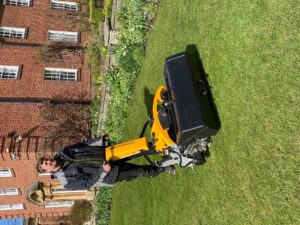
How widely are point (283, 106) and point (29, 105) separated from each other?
43.5ft

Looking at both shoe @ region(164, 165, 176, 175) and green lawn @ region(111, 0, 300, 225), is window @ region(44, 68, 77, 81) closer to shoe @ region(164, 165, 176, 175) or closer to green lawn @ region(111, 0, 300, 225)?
green lawn @ region(111, 0, 300, 225)

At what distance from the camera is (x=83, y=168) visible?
27.2 feet

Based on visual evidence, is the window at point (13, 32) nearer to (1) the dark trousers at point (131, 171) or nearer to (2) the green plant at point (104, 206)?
(2) the green plant at point (104, 206)

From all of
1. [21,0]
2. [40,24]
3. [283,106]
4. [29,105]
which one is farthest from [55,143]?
[283,106]

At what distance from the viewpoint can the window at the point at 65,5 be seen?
68.4 ft

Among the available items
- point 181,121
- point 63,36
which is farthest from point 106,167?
point 63,36

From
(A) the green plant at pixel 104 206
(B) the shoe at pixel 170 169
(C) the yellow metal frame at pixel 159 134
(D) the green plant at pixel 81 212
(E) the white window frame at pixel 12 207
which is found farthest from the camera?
(E) the white window frame at pixel 12 207

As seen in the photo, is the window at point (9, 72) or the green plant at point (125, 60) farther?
the window at point (9, 72)

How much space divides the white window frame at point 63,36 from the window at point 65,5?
1.84 m

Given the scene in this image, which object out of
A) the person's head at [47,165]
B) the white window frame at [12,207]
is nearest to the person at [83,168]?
the person's head at [47,165]

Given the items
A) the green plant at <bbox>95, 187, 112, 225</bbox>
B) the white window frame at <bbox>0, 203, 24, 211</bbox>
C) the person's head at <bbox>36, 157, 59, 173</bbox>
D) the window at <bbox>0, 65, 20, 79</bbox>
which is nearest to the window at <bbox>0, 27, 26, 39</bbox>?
the window at <bbox>0, 65, 20, 79</bbox>

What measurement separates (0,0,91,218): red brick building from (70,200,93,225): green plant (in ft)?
4.30

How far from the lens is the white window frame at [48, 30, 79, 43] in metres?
19.7

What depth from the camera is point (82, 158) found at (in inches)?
319
